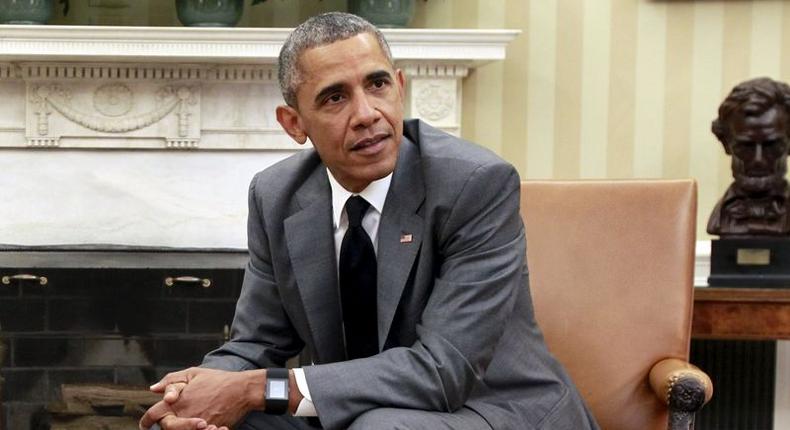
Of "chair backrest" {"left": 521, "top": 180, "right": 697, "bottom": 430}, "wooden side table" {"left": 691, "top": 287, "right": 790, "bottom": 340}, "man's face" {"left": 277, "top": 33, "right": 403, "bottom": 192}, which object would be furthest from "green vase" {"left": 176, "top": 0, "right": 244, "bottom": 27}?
"wooden side table" {"left": 691, "top": 287, "right": 790, "bottom": 340}

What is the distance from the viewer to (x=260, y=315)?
7.35 ft

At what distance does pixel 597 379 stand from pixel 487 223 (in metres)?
0.68

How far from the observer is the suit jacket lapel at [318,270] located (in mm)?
2123

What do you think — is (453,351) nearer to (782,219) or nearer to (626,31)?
(782,219)

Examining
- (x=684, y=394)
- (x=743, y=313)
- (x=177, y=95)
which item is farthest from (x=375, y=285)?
(x=177, y=95)

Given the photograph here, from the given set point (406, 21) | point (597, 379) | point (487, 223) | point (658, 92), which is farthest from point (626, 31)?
point (487, 223)

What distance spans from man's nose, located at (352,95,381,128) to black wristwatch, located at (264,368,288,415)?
428 mm

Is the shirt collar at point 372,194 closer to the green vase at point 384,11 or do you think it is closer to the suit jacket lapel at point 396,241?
the suit jacket lapel at point 396,241

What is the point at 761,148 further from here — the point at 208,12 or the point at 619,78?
the point at 208,12

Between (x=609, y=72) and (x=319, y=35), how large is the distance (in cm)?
174

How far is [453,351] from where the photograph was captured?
1.97 metres

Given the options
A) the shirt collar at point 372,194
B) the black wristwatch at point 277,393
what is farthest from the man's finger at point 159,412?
the shirt collar at point 372,194

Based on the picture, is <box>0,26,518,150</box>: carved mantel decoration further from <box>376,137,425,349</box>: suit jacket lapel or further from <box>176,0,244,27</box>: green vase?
<box>376,137,425,349</box>: suit jacket lapel

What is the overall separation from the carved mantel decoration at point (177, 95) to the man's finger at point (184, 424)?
5.16 feet
